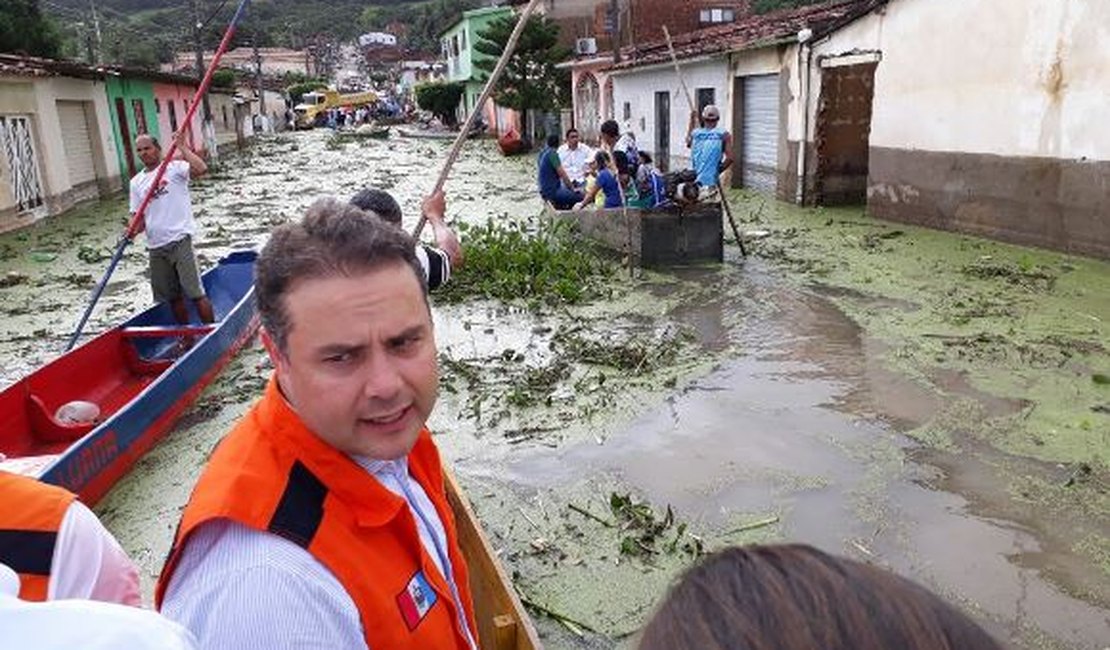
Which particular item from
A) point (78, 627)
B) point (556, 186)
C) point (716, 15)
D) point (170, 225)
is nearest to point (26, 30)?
point (556, 186)

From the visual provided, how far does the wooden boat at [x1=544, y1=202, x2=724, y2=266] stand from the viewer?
33.9 ft

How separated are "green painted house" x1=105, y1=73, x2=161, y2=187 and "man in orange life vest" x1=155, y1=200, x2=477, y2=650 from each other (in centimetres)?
2246

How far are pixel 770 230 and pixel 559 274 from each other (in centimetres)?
451

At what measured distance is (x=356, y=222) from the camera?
1.53 m

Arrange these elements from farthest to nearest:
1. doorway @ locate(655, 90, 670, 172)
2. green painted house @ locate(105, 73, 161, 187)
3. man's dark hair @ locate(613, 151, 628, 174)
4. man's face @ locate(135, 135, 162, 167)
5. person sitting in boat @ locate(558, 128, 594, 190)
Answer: green painted house @ locate(105, 73, 161, 187) → doorway @ locate(655, 90, 670, 172) → person sitting in boat @ locate(558, 128, 594, 190) → man's dark hair @ locate(613, 151, 628, 174) → man's face @ locate(135, 135, 162, 167)

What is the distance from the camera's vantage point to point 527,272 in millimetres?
9992

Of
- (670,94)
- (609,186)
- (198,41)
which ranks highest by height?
(198,41)

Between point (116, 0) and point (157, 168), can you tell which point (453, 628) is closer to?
point (157, 168)

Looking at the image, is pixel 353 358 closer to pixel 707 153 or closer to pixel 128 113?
pixel 707 153

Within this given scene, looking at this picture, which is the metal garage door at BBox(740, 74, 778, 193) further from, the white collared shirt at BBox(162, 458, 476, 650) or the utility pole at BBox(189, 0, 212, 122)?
the utility pole at BBox(189, 0, 212, 122)

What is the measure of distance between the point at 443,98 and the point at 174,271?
41.9m

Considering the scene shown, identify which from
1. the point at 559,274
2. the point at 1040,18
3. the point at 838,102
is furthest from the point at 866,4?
the point at 559,274

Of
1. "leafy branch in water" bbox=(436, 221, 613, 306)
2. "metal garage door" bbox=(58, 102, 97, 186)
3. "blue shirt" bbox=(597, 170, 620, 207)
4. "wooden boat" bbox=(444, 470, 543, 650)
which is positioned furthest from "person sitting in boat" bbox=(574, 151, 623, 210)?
"metal garage door" bbox=(58, 102, 97, 186)

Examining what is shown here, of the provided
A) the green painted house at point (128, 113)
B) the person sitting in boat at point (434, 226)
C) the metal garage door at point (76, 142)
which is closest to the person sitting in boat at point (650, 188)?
the person sitting in boat at point (434, 226)
